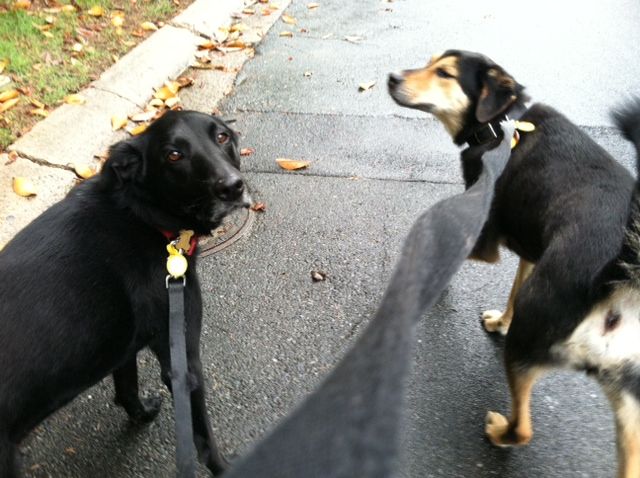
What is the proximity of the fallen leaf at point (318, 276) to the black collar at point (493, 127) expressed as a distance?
42.5 inches

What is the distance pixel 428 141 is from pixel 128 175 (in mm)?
2882

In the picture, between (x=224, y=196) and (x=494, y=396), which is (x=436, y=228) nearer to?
(x=224, y=196)

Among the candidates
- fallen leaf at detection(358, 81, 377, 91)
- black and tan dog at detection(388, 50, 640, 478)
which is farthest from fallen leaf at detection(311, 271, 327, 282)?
fallen leaf at detection(358, 81, 377, 91)

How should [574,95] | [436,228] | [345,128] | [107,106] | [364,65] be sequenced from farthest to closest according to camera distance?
1. [364,65]
2. [574,95]
3. [345,128]
4. [107,106]
5. [436,228]

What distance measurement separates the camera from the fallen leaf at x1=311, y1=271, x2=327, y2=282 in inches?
118

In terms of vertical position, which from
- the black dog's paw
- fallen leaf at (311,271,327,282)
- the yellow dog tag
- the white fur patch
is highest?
the white fur patch

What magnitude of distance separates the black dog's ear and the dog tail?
5.40 feet

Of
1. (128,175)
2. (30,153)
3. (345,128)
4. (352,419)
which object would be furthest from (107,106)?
(352,419)

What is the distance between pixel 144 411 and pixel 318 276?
1.17m

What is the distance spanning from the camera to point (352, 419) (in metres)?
0.52

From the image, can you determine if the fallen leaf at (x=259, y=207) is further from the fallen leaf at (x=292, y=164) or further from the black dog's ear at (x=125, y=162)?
the black dog's ear at (x=125, y=162)

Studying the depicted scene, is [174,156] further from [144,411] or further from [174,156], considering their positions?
[144,411]

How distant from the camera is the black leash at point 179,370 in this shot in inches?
53.3

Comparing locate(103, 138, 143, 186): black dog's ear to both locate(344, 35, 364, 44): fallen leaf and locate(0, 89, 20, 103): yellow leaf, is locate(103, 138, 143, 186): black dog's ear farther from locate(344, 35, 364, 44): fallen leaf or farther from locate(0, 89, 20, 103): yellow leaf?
locate(344, 35, 364, 44): fallen leaf
